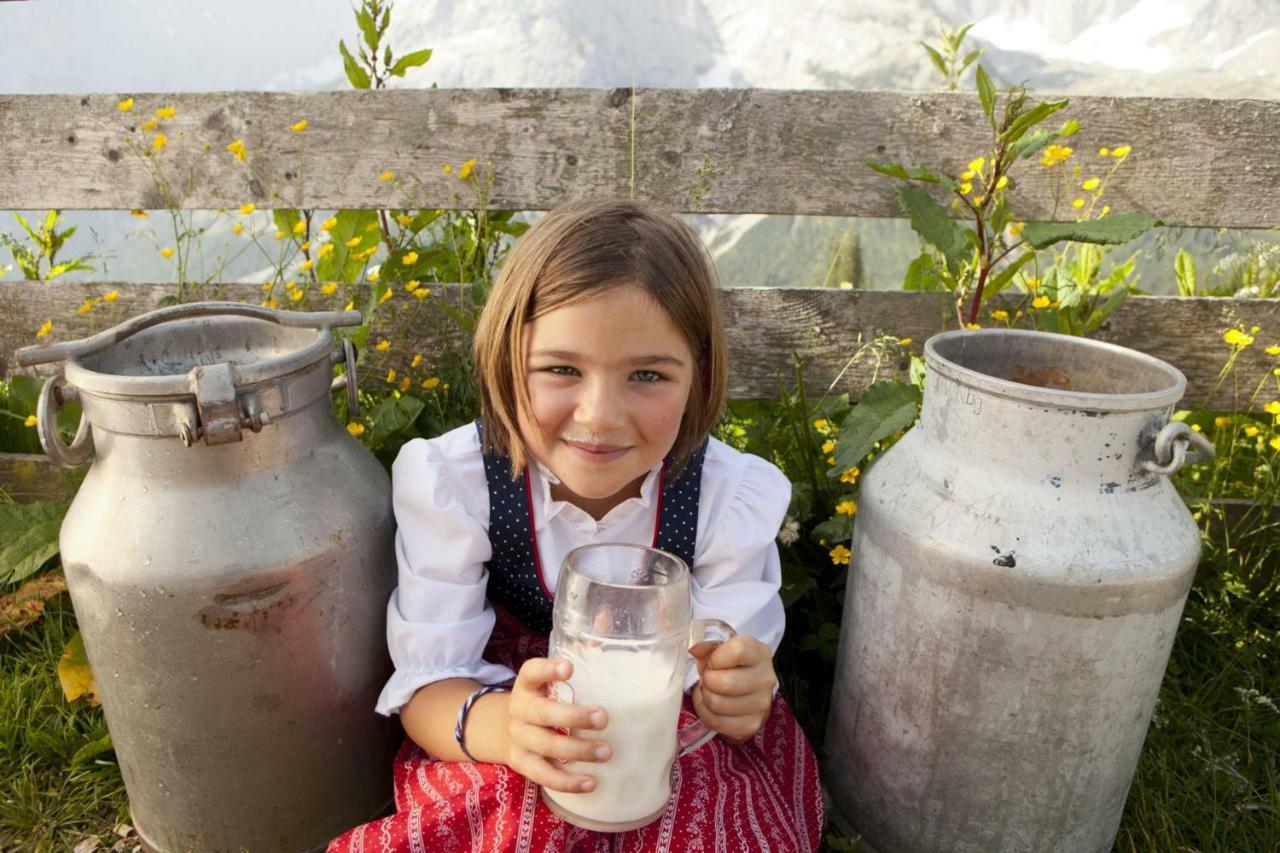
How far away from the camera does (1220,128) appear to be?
6.15 ft

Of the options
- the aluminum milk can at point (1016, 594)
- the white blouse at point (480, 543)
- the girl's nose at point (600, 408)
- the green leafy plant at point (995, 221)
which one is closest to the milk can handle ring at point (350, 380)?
the white blouse at point (480, 543)

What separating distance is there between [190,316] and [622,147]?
940 millimetres

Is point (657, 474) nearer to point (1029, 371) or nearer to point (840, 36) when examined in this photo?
point (1029, 371)

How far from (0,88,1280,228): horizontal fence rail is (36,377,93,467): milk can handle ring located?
809mm

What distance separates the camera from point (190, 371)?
1.22 meters

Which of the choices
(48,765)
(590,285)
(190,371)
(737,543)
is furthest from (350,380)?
(48,765)

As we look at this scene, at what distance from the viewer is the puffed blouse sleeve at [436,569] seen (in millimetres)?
1302

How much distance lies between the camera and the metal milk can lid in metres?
1.17

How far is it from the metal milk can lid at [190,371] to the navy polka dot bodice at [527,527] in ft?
0.95

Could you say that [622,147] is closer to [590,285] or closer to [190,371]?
[590,285]

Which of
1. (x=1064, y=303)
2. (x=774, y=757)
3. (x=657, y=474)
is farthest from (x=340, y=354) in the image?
(x=1064, y=303)

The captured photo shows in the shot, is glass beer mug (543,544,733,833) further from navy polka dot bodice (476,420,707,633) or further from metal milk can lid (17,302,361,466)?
metal milk can lid (17,302,361,466)

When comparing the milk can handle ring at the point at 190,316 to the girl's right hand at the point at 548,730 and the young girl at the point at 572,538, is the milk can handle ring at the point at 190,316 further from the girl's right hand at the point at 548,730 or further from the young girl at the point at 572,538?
the girl's right hand at the point at 548,730

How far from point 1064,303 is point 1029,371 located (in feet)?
1.10
